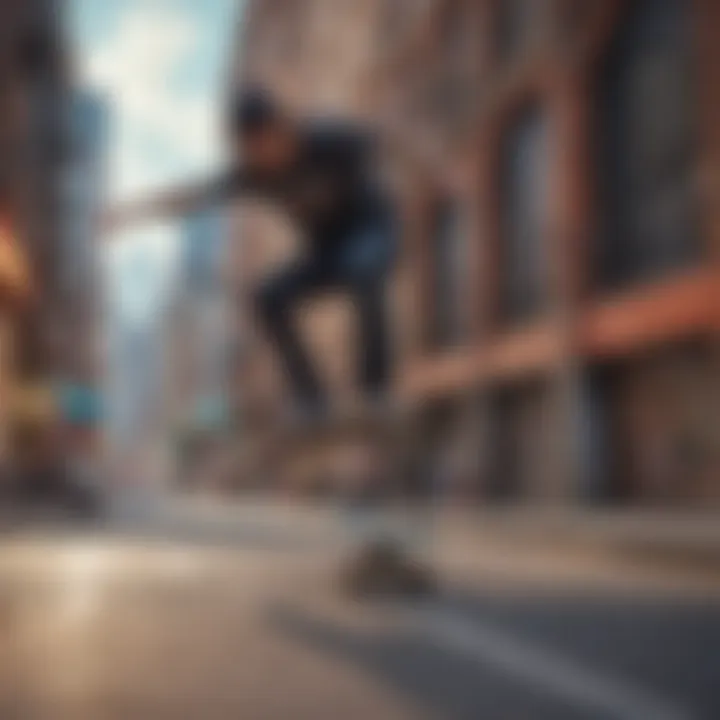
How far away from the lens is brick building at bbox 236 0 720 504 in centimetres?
153

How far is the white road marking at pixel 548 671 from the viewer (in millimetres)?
298

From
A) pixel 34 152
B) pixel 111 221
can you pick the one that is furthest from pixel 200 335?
pixel 111 221

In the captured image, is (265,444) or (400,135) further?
(265,444)

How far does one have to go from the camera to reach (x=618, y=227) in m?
1.72

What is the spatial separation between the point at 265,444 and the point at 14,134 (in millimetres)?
661

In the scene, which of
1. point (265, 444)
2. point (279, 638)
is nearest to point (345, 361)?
point (265, 444)

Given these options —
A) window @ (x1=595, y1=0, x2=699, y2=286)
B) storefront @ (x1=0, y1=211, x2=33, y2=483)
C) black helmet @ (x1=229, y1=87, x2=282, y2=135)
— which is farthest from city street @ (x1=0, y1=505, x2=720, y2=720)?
window @ (x1=595, y1=0, x2=699, y2=286)

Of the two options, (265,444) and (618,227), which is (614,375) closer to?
(618,227)

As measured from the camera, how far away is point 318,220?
1.54m

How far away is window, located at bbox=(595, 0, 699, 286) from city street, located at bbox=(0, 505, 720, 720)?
2.90 ft

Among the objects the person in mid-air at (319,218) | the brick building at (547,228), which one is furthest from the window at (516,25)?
the person in mid-air at (319,218)

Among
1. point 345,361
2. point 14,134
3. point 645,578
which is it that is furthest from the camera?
point 345,361

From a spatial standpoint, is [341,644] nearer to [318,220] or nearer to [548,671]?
[548,671]

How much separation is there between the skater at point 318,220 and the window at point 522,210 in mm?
277
